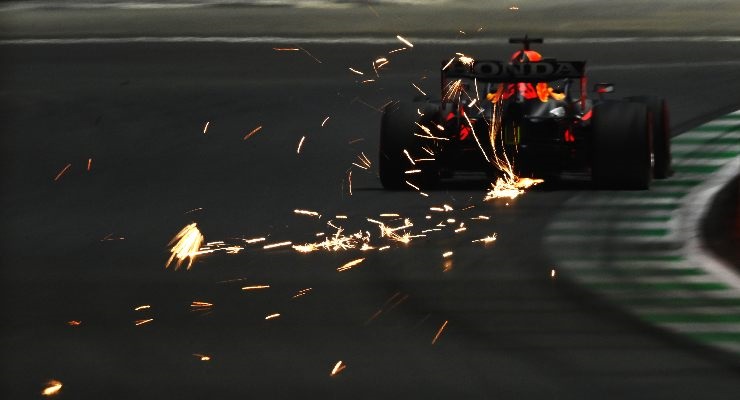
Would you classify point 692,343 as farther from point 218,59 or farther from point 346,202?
point 218,59

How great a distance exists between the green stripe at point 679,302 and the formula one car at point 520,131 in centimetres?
629

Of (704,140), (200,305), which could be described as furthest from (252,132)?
(200,305)

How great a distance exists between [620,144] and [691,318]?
A: 7.11 m

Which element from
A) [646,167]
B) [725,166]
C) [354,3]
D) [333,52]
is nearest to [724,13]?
[354,3]

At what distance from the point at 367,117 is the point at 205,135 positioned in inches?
134

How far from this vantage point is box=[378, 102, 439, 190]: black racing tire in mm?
20219

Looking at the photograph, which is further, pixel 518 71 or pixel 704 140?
pixel 704 140

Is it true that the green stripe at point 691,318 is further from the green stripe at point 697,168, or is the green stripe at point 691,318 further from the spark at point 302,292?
the green stripe at point 697,168

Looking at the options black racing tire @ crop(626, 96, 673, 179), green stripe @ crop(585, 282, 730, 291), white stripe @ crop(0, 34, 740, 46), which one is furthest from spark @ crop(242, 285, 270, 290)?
white stripe @ crop(0, 34, 740, 46)

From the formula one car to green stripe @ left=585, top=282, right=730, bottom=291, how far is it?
555cm

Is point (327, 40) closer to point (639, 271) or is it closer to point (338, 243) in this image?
point (338, 243)

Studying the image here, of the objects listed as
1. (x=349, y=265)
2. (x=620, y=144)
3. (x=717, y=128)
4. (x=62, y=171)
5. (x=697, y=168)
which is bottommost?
(x=697, y=168)

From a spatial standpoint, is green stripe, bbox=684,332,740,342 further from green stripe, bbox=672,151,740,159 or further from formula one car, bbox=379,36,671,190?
green stripe, bbox=672,151,740,159

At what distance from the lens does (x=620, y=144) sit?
1962 centimetres
